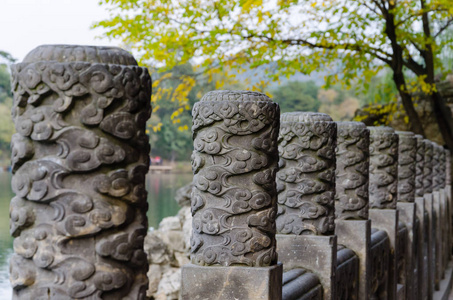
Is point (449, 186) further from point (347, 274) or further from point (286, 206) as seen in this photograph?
point (286, 206)

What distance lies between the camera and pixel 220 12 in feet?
39.2

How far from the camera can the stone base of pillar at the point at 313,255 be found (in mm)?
4633

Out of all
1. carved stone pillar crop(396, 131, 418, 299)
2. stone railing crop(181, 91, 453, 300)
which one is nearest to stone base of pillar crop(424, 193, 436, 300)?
carved stone pillar crop(396, 131, 418, 299)

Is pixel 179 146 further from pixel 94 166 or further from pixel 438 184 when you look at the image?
pixel 94 166

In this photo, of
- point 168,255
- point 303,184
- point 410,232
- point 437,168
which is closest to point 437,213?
point 437,168

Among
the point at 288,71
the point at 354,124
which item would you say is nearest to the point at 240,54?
the point at 288,71

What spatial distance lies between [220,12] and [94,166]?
990cm

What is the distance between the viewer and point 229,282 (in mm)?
3541

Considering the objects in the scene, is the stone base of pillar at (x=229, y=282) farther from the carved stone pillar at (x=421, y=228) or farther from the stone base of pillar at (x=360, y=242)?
the carved stone pillar at (x=421, y=228)

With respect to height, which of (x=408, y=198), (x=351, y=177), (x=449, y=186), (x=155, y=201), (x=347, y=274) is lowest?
(x=155, y=201)

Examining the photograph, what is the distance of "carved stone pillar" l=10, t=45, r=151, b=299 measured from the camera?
89.4 inches

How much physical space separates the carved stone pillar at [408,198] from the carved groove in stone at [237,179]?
5314 millimetres

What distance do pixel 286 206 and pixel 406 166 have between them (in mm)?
4569

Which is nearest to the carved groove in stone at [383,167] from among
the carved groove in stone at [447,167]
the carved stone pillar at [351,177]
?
the carved stone pillar at [351,177]
